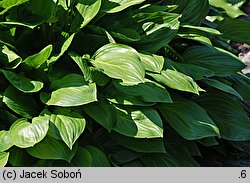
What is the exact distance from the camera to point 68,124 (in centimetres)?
327

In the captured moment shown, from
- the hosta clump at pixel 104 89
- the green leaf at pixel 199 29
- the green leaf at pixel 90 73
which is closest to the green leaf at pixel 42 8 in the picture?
the hosta clump at pixel 104 89

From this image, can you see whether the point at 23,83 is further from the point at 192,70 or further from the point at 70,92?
the point at 192,70

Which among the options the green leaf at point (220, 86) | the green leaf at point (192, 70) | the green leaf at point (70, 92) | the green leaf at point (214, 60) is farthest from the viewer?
the green leaf at point (214, 60)

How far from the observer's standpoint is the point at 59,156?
3.22 meters

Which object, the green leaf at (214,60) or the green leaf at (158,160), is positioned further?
the green leaf at (214,60)

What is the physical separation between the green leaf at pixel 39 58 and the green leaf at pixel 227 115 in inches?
47.9

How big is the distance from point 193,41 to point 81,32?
1.01 m

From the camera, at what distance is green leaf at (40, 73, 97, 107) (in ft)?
10.7

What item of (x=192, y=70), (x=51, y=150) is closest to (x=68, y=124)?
(x=51, y=150)

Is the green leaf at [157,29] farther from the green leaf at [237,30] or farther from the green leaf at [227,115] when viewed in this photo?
the green leaf at [237,30]

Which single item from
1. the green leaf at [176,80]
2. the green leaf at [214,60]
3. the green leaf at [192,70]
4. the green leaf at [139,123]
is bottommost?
the green leaf at [139,123]

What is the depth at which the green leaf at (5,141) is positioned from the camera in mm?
3236

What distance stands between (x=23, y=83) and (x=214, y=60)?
1456mm

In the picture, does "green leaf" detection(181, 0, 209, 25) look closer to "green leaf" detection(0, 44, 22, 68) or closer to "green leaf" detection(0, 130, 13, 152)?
"green leaf" detection(0, 44, 22, 68)
